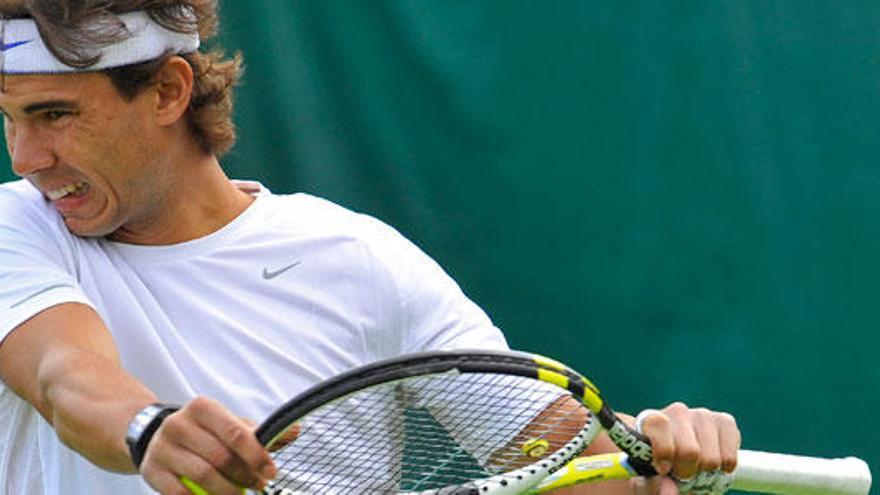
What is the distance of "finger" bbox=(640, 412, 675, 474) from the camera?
103 inches

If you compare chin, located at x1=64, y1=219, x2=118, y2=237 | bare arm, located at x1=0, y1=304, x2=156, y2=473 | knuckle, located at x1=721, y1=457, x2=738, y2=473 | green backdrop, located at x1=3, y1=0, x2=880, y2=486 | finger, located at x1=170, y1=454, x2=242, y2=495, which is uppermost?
green backdrop, located at x1=3, y1=0, x2=880, y2=486

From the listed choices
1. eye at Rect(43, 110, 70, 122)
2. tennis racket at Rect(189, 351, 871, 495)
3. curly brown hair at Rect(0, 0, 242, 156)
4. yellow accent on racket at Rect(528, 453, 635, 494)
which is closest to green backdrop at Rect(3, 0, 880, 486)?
curly brown hair at Rect(0, 0, 242, 156)

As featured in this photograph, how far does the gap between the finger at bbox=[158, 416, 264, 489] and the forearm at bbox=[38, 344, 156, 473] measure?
0.70ft

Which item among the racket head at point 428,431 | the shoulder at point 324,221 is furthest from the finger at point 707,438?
the shoulder at point 324,221

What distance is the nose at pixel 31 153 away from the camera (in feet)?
9.95

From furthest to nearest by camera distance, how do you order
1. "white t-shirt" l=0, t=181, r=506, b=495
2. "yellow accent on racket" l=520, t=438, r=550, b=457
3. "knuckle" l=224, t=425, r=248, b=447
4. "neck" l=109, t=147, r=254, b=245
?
"neck" l=109, t=147, r=254, b=245, "white t-shirt" l=0, t=181, r=506, b=495, "yellow accent on racket" l=520, t=438, r=550, b=457, "knuckle" l=224, t=425, r=248, b=447

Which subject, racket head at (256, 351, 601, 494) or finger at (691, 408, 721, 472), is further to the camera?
racket head at (256, 351, 601, 494)

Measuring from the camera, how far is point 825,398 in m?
3.98

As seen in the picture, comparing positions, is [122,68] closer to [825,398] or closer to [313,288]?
[313,288]

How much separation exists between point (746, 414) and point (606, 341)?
11.3 inches

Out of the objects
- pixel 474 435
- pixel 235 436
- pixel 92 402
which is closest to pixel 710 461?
pixel 474 435

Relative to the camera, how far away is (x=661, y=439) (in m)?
2.62

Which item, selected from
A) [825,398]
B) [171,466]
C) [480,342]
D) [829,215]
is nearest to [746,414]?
[825,398]

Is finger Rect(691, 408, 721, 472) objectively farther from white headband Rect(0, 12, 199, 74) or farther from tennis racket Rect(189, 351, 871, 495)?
white headband Rect(0, 12, 199, 74)
